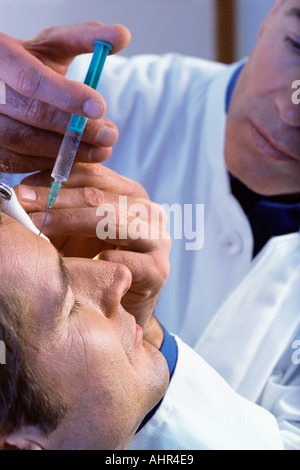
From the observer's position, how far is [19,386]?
613 mm

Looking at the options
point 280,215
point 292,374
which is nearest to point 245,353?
point 292,374

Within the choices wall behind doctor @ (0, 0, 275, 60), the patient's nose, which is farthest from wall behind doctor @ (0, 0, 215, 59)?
the patient's nose

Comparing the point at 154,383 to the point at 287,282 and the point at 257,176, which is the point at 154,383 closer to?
the point at 287,282

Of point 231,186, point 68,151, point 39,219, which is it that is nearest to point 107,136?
point 68,151

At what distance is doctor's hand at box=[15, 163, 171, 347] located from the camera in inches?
33.9

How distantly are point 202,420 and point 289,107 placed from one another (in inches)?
24.9

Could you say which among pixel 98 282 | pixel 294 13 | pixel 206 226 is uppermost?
pixel 294 13

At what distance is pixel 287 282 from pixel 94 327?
A: 1.87 ft

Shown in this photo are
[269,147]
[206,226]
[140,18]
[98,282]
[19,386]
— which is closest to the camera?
[19,386]

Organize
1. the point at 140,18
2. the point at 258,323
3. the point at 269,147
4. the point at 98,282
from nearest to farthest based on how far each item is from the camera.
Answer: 1. the point at 98,282
2. the point at 258,323
3. the point at 269,147
4. the point at 140,18

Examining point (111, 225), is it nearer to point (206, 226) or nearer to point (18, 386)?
point (18, 386)

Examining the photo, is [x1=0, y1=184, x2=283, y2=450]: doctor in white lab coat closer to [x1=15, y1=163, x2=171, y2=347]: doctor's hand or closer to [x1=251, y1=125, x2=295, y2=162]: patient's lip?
[x1=15, y1=163, x2=171, y2=347]: doctor's hand

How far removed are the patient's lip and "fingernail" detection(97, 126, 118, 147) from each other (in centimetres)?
41
